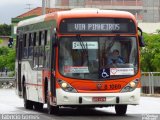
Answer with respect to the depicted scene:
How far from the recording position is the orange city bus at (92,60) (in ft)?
73.2

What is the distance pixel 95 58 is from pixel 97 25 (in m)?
0.99

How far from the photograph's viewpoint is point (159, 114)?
2322 cm

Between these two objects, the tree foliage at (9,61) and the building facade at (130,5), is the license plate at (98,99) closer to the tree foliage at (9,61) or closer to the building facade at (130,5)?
the tree foliage at (9,61)

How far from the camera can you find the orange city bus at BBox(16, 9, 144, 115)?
2230 centimetres

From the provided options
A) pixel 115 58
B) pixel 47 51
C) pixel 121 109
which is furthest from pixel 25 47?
pixel 115 58

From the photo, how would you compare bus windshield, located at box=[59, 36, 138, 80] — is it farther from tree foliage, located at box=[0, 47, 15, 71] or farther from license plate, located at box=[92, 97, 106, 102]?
tree foliage, located at box=[0, 47, 15, 71]

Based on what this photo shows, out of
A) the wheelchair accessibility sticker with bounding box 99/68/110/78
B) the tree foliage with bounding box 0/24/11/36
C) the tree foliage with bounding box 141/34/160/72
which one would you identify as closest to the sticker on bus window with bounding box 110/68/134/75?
the wheelchair accessibility sticker with bounding box 99/68/110/78

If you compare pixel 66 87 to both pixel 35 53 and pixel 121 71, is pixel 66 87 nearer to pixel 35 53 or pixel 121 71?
pixel 121 71

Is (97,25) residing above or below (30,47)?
above

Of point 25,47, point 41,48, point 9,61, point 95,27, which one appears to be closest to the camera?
point 95,27

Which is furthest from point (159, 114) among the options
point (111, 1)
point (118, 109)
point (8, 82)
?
point (111, 1)

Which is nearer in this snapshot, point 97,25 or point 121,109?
point 97,25

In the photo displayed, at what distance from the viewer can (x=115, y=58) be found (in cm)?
2269

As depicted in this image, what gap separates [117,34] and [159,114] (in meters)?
2.61
